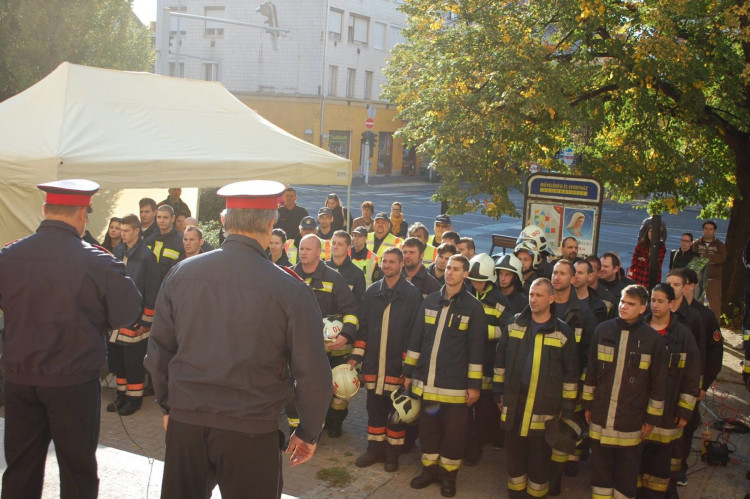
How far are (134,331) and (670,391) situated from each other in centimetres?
525

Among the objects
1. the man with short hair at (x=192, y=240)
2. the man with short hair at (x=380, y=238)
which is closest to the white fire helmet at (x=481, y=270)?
the man with short hair at (x=192, y=240)

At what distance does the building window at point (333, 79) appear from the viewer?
46.9 metres

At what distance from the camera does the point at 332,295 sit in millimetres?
7113

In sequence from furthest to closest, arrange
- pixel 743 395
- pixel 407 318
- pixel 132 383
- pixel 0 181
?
pixel 743 395, pixel 0 181, pixel 132 383, pixel 407 318

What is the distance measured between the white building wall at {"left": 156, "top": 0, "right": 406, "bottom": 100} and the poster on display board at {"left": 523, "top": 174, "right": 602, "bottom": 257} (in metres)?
37.7

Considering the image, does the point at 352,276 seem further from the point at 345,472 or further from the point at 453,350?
the point at 345,472

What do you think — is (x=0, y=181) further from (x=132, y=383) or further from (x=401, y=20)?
(x=401, y=20)

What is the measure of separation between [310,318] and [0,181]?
20.9 ft

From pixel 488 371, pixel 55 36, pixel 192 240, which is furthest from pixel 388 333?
pixel 55 36

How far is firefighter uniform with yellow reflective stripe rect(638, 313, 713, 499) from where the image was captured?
5969 millimetres

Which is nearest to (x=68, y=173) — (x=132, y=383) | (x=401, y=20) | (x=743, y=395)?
(x=132, y=383)

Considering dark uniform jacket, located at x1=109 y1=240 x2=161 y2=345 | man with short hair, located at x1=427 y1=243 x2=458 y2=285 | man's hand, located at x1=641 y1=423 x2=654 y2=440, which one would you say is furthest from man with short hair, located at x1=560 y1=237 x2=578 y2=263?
dark uniform jacket, located at x1=109 y1=240 x2=161 y2=345

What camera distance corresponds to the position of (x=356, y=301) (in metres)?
7.21

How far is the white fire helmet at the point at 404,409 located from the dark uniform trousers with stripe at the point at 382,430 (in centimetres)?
16
